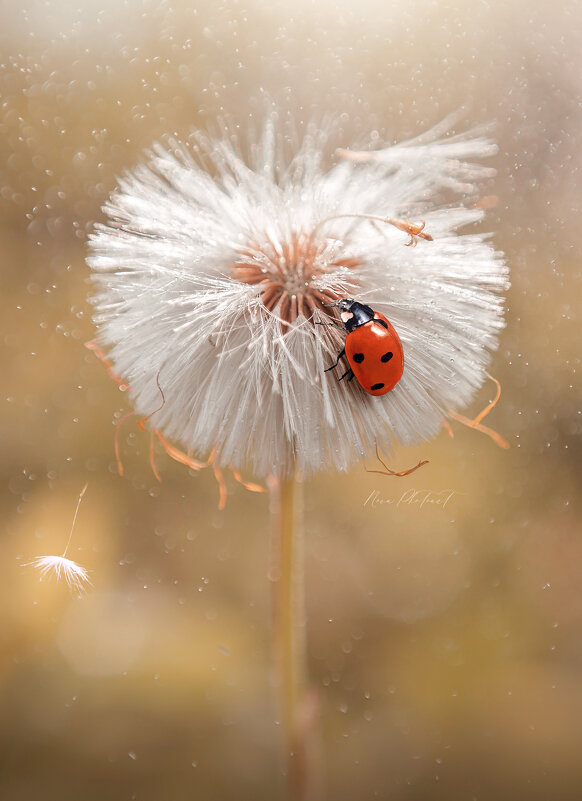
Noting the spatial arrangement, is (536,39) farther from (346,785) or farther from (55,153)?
(346,785)

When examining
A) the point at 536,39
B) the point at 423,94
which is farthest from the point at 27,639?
the point at 536,39

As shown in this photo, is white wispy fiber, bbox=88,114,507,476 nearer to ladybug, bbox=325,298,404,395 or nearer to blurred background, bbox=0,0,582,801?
ladybug, bbox=325,298,404,395

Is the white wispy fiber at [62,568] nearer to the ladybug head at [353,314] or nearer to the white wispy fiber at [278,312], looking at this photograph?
the white wispy fiber at [278,312]

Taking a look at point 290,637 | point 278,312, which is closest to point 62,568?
point 290,637

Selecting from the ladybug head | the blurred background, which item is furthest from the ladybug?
the blurred background

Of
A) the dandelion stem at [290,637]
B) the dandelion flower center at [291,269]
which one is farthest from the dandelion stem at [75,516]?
the dandelion flower center at [291,269]
